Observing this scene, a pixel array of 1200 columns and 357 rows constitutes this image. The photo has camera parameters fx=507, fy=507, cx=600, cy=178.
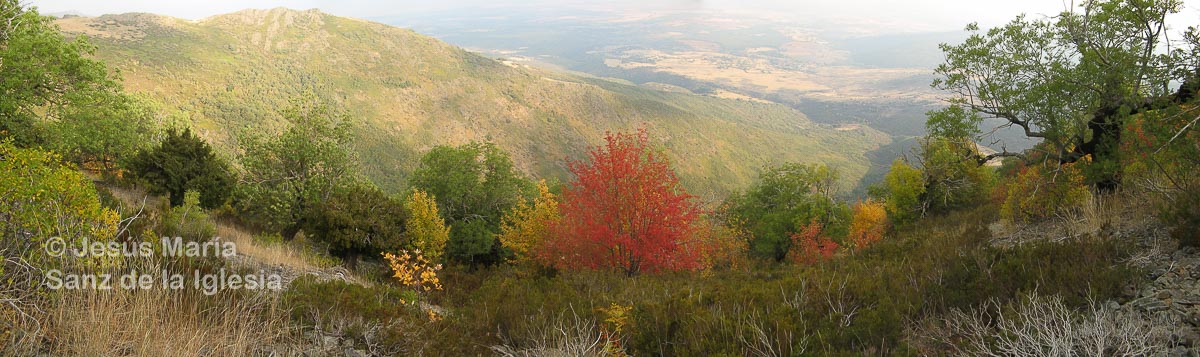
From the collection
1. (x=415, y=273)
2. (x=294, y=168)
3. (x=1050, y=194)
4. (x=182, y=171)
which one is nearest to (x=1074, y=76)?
(x=1050, y=194)

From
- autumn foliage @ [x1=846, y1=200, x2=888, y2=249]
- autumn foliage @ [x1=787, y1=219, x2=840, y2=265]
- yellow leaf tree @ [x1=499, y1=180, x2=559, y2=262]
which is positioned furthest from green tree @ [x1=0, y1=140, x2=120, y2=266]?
autumn foliage @ [x1=846, y1=200, x2=888, y2=249]

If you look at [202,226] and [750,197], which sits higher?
[202,226]

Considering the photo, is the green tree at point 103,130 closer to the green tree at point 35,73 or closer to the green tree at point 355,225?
the green tree at point 35,73

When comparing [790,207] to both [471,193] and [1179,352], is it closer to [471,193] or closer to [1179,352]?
[471,193]

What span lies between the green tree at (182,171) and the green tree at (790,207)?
31465 mm

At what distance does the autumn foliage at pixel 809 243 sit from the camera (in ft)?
101

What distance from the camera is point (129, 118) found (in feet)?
97.2

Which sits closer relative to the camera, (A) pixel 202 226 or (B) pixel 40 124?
(A) pixel 202 226

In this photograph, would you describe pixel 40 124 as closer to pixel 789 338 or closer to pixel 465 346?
pixel 465 346

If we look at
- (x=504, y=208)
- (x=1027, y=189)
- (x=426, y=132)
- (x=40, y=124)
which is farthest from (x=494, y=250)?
(x=426, y=132)

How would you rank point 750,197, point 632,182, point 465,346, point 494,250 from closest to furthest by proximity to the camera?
point 465,346, point 632,182, point 494,250, point 750,197

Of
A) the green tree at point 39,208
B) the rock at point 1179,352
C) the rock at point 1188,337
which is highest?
the green tree at point 39,208

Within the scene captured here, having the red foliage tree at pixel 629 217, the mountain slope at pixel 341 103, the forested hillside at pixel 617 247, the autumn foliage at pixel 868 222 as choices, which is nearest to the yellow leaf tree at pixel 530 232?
the forested hillside at pixel 617 247

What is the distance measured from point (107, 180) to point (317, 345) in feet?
82.5
